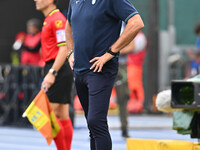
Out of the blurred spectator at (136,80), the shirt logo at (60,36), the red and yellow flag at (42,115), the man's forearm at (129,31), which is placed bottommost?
the blurred spectator at (136,80)

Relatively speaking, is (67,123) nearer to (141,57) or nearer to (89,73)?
(89,73)

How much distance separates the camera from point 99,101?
535 cm

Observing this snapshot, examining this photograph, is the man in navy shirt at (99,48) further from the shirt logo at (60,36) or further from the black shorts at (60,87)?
the black shorts at (60,87)

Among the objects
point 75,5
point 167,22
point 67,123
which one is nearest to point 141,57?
point 167,22

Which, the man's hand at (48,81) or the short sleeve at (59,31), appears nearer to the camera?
the man's hand at (48,81)

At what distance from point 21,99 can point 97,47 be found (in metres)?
7.80

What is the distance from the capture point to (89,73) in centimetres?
545

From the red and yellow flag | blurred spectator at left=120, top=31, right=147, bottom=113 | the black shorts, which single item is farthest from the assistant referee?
blurred spectator at left=120, top=31, right=147, bottom=113

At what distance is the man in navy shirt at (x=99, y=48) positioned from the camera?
210 inches

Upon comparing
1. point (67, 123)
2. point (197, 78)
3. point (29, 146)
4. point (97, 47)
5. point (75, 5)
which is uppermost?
Result: point (75, 5)

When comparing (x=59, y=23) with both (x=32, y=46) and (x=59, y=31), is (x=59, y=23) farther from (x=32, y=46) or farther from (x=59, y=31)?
(x=32, y=46)

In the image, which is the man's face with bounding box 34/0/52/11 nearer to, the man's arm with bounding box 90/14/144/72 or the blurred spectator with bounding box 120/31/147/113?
the man's arm with bounding box 90/14/144/72

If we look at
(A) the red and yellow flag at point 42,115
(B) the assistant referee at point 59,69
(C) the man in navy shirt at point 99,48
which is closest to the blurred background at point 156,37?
(B) the assistant referee at point 59,69

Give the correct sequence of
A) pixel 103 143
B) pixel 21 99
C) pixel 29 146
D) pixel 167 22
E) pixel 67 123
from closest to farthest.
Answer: pixel 103 143
pixel 67 123
pixel 29 146
pixel 21 99
pixel 167 22
